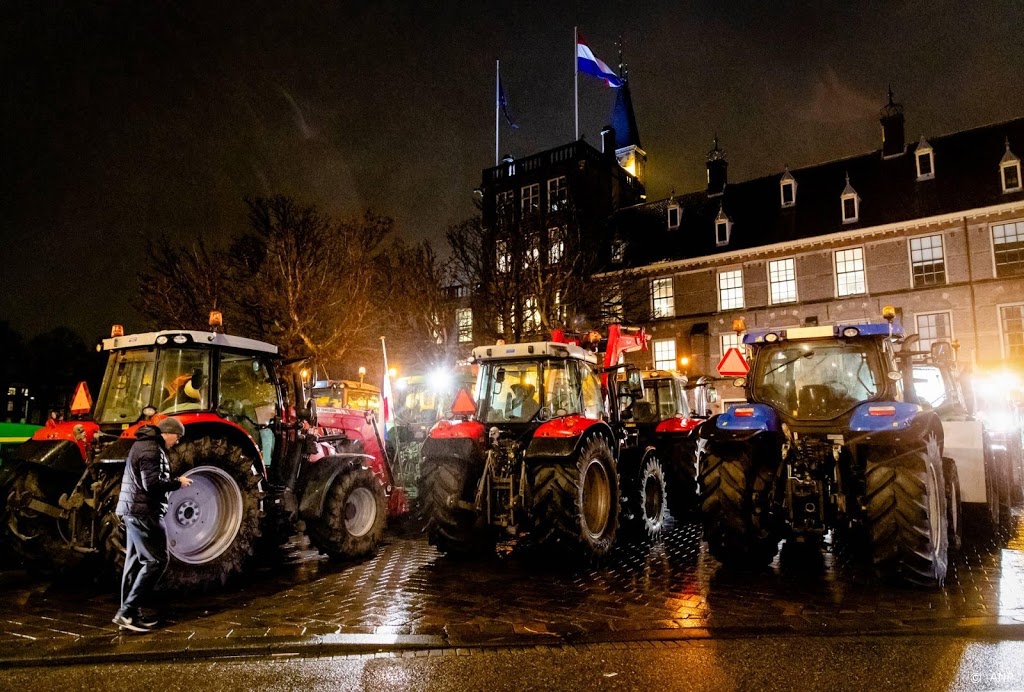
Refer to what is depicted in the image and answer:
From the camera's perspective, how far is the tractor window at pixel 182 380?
265 inches

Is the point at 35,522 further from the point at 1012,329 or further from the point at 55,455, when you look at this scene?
the point at 1012,329

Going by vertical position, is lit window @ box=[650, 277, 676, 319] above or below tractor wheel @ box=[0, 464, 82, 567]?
above

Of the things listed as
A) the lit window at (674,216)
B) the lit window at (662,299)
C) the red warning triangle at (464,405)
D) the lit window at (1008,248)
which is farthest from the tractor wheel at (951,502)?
the lit window at (674,216)

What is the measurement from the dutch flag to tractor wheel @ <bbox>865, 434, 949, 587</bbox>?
2676cm

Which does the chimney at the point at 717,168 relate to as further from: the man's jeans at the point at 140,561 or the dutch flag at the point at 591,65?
the man's jeans at the point at 140,561

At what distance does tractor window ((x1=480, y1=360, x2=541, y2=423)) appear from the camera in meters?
8.31

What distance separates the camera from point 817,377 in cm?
743

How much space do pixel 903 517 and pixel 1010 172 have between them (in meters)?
25.6

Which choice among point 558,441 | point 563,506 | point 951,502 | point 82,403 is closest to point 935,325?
point 951,502

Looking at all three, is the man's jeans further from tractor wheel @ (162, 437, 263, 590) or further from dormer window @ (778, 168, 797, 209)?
dormer window @ (778, 168, 797, 209)

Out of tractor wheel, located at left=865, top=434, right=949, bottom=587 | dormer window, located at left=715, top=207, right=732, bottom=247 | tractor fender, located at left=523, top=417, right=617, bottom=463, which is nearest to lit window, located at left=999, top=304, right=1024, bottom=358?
dormer window, located at left=715, top=207, right=732, bottom=247

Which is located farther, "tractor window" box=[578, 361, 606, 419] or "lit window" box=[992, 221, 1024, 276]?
"lit window" box=[992, 221, 1024, 276]

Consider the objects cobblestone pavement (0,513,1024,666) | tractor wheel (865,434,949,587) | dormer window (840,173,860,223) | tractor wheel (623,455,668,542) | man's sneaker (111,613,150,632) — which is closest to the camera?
cobblestone pavement (0,513,1024,666)

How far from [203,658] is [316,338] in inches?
755
